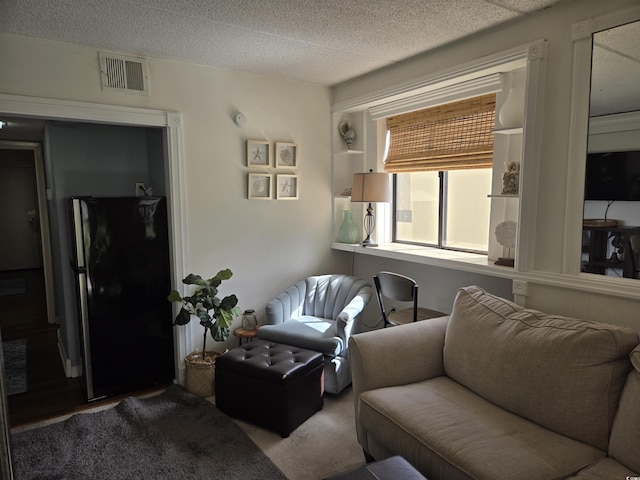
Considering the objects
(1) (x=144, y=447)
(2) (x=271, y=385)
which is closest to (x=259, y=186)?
(2) (x=271, y=385)

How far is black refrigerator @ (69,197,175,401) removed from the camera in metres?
3.03

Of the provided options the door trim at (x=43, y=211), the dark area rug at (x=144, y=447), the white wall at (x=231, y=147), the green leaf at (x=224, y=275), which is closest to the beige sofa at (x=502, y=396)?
the dark area rug at (x=144, y=447)

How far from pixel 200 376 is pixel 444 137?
261 centimetres

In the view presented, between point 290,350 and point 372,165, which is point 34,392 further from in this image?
point 372,165

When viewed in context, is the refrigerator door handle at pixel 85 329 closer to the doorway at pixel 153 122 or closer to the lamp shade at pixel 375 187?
the doorway at pixel 153 122

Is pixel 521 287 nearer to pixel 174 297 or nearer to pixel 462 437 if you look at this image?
pixel 462 437

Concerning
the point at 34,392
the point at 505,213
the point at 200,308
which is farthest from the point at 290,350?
the point at 34,392

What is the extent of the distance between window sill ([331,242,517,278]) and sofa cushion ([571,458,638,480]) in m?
1.15

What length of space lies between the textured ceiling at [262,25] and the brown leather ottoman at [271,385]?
6.74 ft

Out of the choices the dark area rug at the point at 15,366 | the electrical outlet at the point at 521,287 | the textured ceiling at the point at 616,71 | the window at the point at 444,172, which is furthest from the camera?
the dark area rug at the point at 15,366

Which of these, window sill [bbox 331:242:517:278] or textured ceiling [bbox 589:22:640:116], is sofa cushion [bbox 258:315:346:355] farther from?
textured ceiling [bbox 589:22:640:116]

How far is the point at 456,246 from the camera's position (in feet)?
11.3

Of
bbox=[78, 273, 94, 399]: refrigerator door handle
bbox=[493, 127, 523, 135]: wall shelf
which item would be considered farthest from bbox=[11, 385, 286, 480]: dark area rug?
bbox=[493, 127, 523, 135]: wall shelf

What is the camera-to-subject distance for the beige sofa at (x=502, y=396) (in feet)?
5.41
